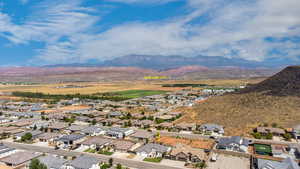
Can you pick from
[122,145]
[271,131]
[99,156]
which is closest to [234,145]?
[271,131]

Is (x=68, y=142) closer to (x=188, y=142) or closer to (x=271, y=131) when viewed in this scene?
(x=188, y=142)

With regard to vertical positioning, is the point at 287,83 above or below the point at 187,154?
above

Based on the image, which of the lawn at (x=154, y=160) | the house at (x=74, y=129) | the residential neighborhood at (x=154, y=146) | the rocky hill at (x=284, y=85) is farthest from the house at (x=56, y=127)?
the rocky hill at (x=284, y=85)

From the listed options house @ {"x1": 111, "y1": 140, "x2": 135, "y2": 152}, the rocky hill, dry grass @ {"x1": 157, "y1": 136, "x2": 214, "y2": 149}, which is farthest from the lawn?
the rocky hill

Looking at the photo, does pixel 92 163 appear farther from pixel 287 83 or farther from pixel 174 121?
pixel 287 83

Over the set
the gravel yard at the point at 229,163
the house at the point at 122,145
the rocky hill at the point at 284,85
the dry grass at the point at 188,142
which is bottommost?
the gravel yard at the point at 229,163

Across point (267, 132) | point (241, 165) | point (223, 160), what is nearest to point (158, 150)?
point (223, 160)

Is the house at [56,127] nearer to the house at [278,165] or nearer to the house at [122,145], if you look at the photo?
the house at [122,145]

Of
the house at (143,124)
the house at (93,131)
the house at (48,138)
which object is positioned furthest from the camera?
the house at (143,124)
